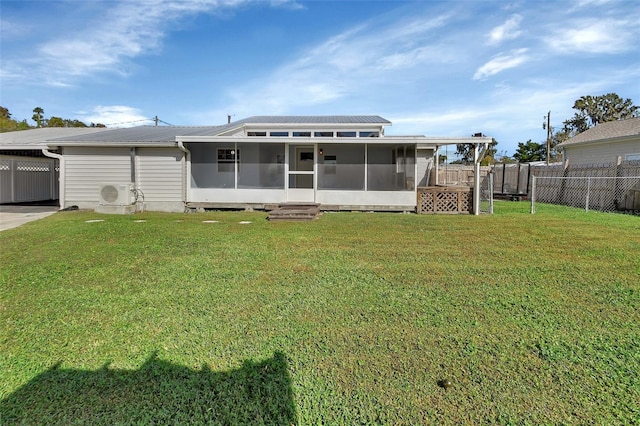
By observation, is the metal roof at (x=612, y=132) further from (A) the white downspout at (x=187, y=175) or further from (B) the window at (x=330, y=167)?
(A) the white downspout at (x=187, y=175)

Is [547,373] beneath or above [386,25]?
beneath

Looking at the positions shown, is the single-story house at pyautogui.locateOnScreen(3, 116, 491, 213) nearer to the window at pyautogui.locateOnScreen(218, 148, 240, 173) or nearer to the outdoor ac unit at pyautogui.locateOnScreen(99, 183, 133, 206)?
the window at pyautogui.locateOnScreen(218, 148, 240, 173)

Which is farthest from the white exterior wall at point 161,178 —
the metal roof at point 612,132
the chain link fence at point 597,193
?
the metal roof at point 612,132

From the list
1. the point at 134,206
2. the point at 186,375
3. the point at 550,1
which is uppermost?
the point at 550,1

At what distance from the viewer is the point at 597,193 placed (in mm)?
13609

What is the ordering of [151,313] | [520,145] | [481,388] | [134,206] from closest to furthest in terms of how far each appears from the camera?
[481,388]
[151,313]
[134,206]
[520,145]

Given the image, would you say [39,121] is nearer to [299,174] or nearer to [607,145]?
[299,174]

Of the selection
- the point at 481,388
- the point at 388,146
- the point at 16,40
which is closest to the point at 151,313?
the point at 481,388

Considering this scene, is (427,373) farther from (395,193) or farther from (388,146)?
(388,146)

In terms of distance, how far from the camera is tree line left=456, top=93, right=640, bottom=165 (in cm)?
3819

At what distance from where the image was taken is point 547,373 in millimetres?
2539

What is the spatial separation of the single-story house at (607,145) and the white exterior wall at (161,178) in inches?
689

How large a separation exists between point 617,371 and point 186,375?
3.18 meters

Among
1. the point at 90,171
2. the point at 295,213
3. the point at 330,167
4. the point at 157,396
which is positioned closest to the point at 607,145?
the point at 330,167
